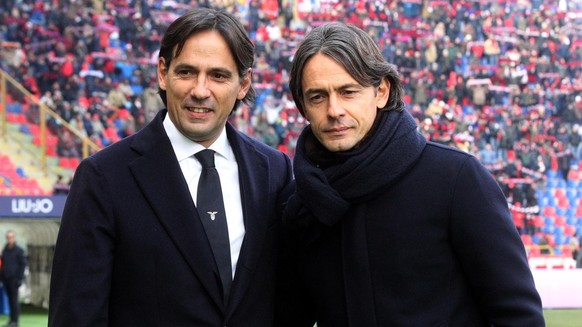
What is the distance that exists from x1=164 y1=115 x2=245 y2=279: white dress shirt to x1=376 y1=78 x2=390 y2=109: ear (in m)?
0.53

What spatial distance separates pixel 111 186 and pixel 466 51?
2043 cm

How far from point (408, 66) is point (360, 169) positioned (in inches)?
774

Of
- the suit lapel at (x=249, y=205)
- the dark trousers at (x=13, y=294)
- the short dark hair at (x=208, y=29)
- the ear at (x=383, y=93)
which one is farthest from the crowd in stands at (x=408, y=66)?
the ear at (x=383, y=93)

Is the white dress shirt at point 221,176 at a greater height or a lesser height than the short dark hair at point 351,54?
lesser

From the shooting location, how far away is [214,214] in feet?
8.80

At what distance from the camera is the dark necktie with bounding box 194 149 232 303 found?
104 inches

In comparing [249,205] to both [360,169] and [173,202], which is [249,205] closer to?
[173,202]

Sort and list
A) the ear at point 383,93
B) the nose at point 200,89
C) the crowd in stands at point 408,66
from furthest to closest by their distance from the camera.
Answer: the crowd in stands at point 408,66
the nose at point 200,89
the ear at point 383,93

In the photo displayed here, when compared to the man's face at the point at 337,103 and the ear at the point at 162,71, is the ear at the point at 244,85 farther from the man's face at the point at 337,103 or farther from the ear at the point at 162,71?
the man's face at the point at 337,103

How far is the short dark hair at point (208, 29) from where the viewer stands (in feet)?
8.75

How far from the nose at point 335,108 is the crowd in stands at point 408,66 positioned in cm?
1514

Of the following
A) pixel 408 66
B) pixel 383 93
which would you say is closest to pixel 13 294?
pixel 383 93

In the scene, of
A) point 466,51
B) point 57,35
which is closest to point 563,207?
point 466,51

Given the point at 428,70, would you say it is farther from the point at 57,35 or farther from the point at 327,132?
the point at 327,132
